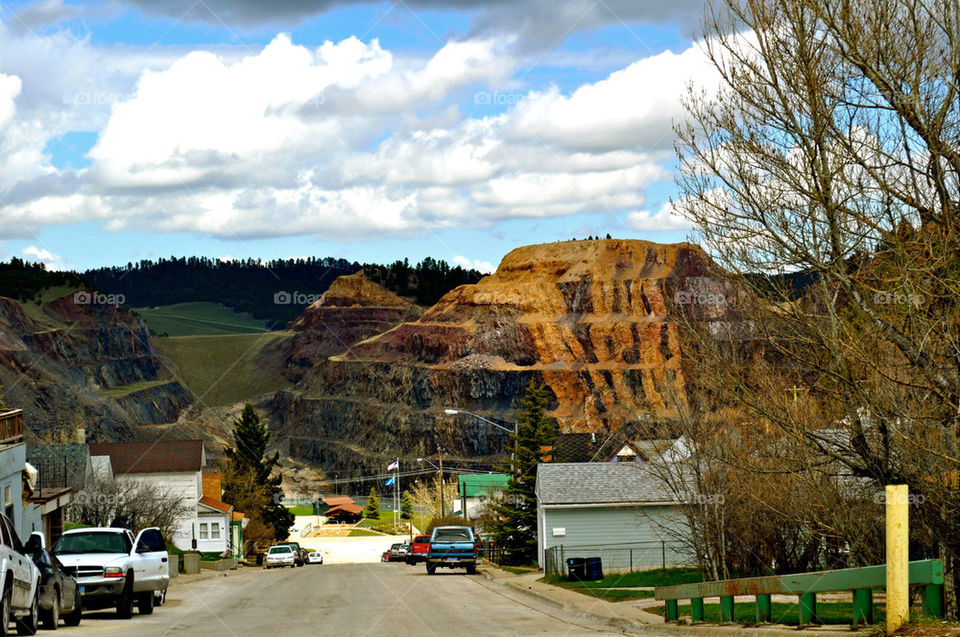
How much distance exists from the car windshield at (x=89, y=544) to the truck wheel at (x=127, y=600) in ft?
2.75

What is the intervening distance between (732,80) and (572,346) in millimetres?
159739

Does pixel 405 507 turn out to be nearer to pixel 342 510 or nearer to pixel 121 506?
pixel 342 510

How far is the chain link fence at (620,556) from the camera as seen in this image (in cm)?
3978

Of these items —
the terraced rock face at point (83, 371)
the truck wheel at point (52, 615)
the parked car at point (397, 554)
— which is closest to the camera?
the truck wheel at point (52, 615)

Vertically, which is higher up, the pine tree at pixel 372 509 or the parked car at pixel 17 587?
the parked car at pixel 17 587

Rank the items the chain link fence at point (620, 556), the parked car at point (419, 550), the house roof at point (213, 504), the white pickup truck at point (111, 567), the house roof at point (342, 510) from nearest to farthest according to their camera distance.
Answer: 1. the white pickup truck at point (111, 567)
2. the chain link fence at point (620, 556)
3. the parked car at point (419, 550)
4. the house roof at point (213, 504)
5. the house roof at point (342, 510)

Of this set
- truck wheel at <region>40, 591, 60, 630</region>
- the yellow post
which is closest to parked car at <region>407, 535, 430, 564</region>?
truck wheel at <region>40, 591, 60, 630</region>

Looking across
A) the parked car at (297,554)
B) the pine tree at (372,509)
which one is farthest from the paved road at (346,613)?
the pine tree at (372,509)

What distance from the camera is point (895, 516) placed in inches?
462

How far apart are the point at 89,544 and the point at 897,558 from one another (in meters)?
15.6

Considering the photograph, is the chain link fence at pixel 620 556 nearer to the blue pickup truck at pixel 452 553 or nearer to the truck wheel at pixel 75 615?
the blue pickup truck at pixel 452 553

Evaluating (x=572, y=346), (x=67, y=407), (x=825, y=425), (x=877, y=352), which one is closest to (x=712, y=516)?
(x=825, y=425)

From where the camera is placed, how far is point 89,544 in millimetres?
21703

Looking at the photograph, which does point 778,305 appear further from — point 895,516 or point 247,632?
point 247,632
